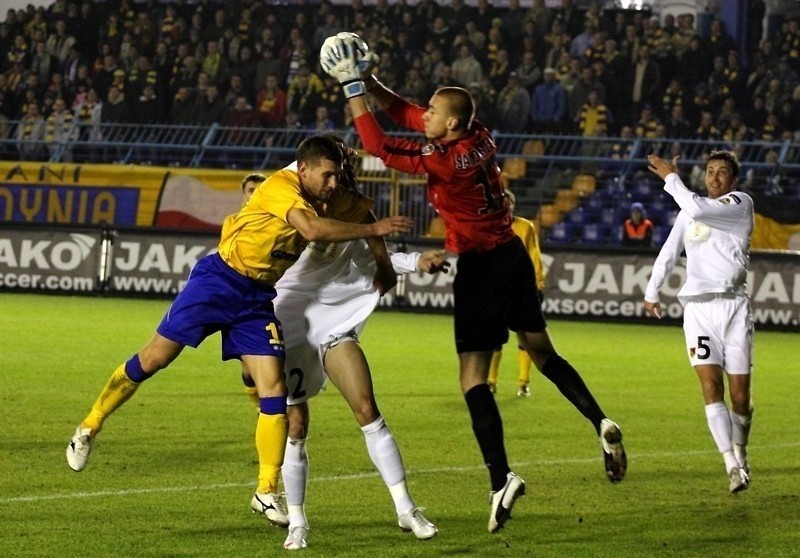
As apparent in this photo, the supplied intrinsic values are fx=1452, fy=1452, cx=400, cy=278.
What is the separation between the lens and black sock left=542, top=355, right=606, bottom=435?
7.71 meters

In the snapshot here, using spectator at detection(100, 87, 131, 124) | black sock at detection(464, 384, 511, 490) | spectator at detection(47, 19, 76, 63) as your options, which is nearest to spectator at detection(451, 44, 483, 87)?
spectator at detection(100, 87, 131, 124)

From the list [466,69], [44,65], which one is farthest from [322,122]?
[44,65]

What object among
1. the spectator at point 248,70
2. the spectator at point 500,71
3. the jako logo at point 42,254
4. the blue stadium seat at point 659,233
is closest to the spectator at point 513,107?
the spectator at point 500,71

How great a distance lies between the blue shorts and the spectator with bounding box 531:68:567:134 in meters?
19.9

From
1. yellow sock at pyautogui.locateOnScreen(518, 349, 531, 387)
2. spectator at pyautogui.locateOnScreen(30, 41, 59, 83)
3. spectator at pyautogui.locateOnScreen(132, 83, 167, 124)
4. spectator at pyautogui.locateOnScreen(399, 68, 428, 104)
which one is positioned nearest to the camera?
yellow sock at pyautogui.locateOnScreen(518, 349, 531, 387)

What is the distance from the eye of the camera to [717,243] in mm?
9055

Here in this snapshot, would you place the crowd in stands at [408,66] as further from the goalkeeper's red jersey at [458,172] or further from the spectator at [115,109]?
the goalkeeper's red jersey at [458,172]

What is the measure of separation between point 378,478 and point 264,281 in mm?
2089

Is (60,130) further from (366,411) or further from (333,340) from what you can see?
(366,411)

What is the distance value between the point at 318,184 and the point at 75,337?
11.3 meters

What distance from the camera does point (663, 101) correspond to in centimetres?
2658

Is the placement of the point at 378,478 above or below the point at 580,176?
above

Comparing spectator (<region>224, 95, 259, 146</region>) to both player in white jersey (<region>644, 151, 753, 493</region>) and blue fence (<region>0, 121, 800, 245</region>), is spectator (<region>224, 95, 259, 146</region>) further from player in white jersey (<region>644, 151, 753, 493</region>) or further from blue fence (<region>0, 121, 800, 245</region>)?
player in white jersey (<region>644, 151, 753, 493</region>)

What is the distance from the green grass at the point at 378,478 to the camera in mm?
6910
